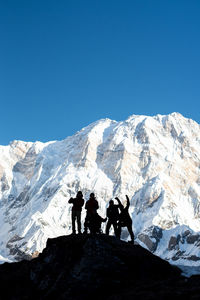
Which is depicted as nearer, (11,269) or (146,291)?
(146,291)

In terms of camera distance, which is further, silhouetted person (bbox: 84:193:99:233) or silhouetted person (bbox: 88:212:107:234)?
silhouetted person (bbox: 84:193:99:233)

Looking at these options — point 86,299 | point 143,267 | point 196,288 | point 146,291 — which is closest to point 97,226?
point 143,267

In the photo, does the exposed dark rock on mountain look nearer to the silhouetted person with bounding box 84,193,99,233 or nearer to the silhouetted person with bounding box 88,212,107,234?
the silhouetted person with bounding box 88,212,107,234

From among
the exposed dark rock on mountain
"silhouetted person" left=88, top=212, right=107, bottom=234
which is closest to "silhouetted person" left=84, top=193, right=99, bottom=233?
"silhouetted person" left=88, top=212, right=107, bottom=234

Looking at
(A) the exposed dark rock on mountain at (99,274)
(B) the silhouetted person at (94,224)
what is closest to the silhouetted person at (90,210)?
(B) the silhouetted person at (94,224)

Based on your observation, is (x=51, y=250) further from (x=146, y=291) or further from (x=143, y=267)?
(x=146, y=291)

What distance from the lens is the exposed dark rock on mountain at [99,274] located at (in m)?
17.8

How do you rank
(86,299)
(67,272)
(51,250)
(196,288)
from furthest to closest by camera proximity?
(51,250) → (67,272) → (86,299) → (196,288)

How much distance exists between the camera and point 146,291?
17141 mm

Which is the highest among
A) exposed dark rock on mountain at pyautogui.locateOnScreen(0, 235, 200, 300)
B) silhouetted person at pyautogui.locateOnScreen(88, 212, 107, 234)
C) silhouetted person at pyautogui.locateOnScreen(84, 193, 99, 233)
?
silhouetted person at pyautogui.locateOnScreen(84, 193, 99, 233)

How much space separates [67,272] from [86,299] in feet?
6.51

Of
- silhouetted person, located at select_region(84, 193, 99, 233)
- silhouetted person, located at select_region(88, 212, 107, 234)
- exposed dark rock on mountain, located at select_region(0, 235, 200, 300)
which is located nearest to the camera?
exposed dark rock on mountain, located at select_region(0, 235, 200, 300)

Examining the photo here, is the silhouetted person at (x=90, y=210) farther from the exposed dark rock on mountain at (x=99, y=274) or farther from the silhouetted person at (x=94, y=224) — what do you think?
the exposed dark rock on mountain at (x=99, y=274)

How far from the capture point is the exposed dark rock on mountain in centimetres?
1783
